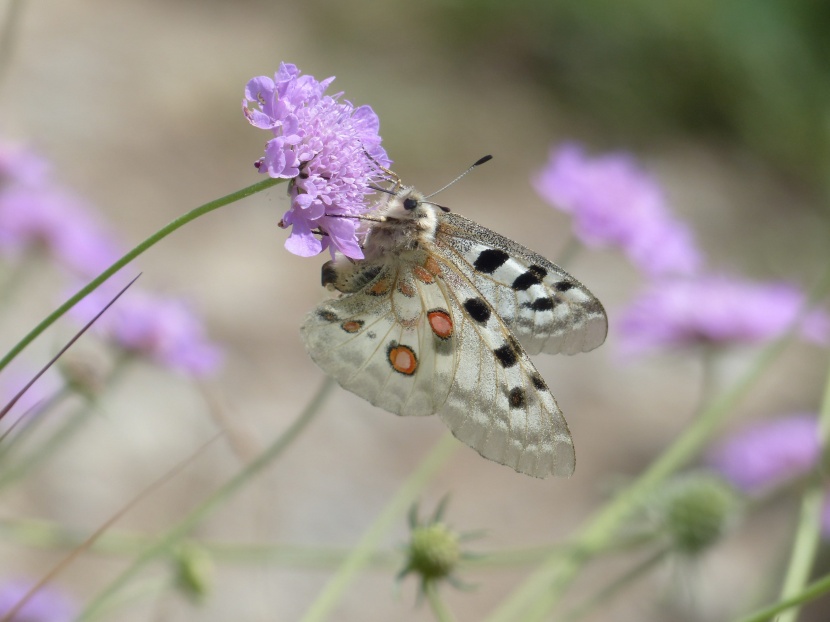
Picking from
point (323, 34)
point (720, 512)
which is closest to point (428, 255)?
point (720, 512)

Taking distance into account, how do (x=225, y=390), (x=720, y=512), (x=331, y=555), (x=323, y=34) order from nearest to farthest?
(x=331, y=555)
(x=720, y=512)
(x=225, y=390)
(x=323, y=34)

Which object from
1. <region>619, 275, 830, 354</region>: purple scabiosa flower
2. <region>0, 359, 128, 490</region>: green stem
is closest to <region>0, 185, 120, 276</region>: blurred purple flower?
<region>0, 359, 128, 490</region>: green stem

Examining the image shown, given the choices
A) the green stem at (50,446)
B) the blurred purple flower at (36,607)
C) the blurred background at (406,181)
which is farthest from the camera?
the blurred background at (406,181)

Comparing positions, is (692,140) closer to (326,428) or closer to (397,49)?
(397,49)

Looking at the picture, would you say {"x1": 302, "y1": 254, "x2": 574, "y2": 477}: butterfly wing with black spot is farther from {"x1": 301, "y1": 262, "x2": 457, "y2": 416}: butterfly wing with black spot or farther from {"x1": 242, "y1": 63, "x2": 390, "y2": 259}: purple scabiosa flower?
{"x1": 242, "y1": 63, "x2": 390, "y2": 259}: purple scabiosa flower

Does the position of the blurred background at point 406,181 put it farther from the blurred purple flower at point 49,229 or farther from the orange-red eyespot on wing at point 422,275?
the orange-red eyespot on wing at point 422,275

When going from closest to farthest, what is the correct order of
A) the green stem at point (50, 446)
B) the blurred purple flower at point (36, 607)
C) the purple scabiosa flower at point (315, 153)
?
the purple scabiosa flower at point (315, 153) < the green stem at point (50, 446) < the blurred purple flower at point (36, 607)

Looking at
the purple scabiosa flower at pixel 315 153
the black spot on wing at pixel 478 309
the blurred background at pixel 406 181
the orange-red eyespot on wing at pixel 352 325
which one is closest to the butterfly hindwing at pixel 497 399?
the black spot on wing at pixel 478 309
